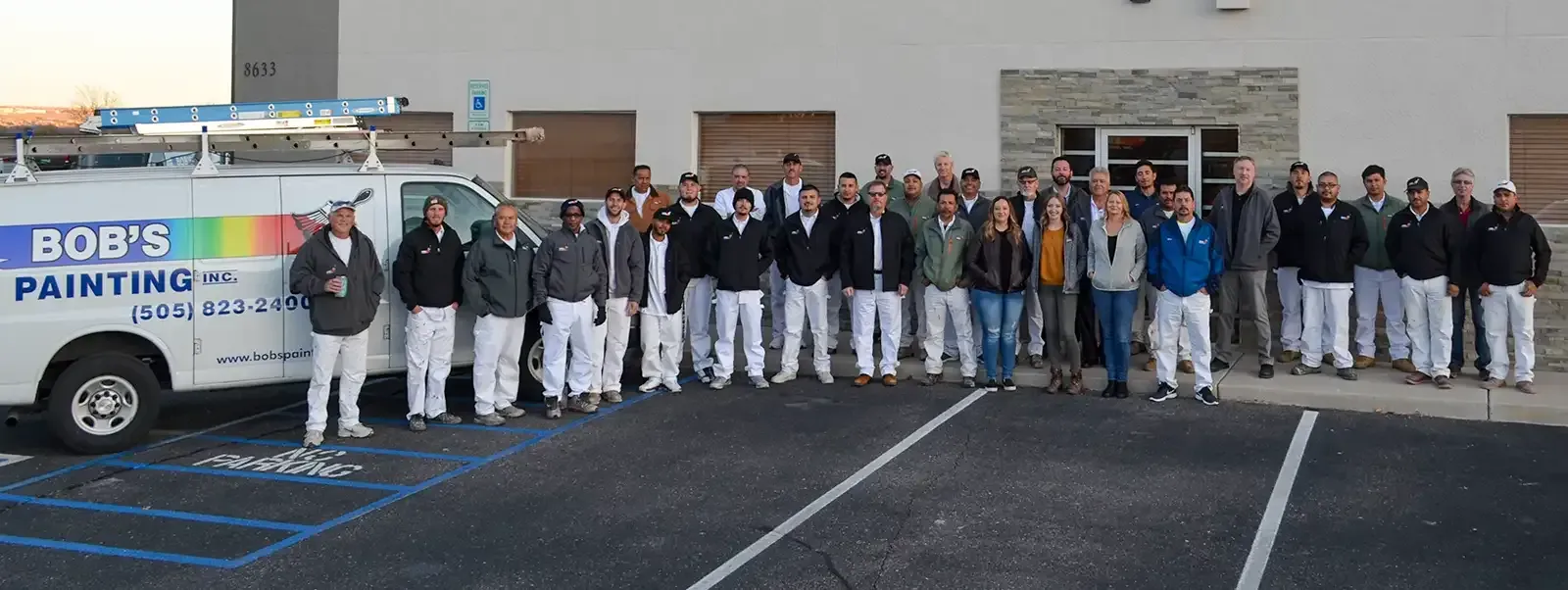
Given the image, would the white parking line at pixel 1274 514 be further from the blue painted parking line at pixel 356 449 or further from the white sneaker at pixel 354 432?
the white sneaker at pixel 354 432

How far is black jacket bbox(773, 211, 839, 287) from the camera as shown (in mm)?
11031

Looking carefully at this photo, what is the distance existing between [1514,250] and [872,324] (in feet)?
17.4

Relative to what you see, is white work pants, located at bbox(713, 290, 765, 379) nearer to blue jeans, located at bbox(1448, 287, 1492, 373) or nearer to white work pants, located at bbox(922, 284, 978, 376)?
white work pants, located at bbox(922, 284, 978, 376)

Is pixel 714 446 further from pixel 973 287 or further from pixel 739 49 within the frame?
pixel 739 49

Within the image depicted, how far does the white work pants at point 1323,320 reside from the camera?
1074 centimetres

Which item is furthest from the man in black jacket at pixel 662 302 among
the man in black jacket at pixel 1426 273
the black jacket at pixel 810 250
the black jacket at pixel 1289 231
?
the man in black jacket at pixel 1426 273

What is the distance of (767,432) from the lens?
9.18 metres

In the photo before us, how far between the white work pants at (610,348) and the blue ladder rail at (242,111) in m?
2.39

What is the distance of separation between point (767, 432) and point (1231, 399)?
4097 mm

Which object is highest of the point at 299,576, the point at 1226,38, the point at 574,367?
the point at 1226,38

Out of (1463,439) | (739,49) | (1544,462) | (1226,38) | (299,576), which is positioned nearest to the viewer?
(299,576)

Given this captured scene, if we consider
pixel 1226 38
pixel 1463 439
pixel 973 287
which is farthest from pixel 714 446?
pixel 1226 38

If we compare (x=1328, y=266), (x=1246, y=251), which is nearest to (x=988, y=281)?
(x=1246, y=251)

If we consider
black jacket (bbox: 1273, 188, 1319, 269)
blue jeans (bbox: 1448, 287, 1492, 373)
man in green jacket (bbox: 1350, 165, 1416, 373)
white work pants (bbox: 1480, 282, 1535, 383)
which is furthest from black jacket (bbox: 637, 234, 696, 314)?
white work pants (bbox: 1480, 282, 1535, 383)
